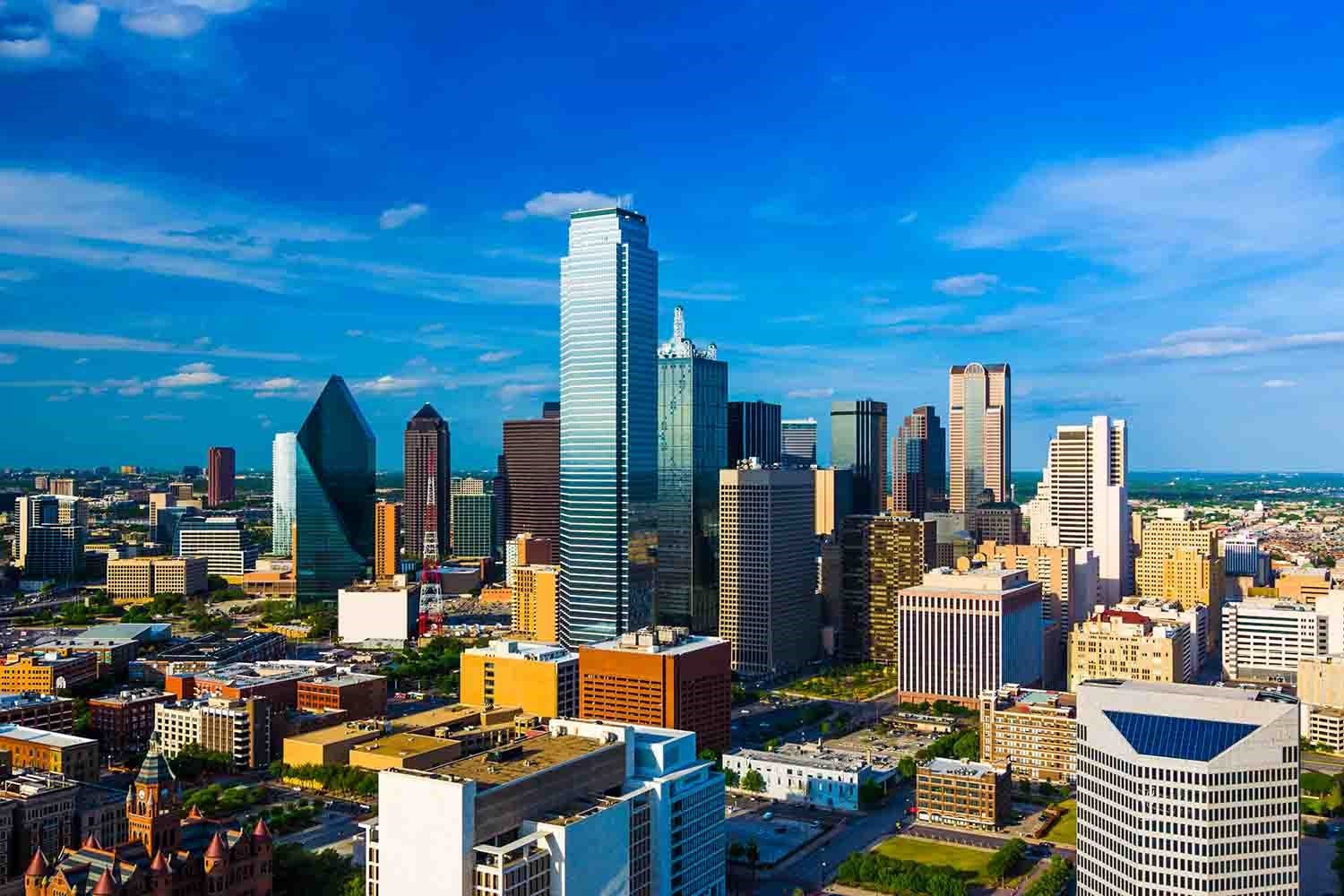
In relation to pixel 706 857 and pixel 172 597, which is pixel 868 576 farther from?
pixel 172 597

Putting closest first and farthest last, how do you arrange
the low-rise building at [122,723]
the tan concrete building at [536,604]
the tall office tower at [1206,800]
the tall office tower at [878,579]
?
the tall office tower at [1206,800], the low-rise building at [122,723], the tan concrete building at [536,604], the tall office tower at [878,579]

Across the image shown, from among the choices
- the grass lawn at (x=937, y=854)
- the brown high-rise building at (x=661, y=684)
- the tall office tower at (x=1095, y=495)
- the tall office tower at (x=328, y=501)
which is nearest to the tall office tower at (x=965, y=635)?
the brown high-rise building at (x=661, y=684)

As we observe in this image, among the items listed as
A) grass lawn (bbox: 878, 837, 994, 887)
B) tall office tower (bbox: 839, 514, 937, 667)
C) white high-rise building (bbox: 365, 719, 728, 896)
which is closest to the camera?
white high-rise building (bbox: 365, 719, 728, 896)

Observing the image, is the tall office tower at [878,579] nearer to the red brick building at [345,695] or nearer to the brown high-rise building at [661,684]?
the brown high-rise building at [661,684]

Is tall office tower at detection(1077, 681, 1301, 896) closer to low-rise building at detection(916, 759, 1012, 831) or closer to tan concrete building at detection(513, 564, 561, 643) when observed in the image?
low-rise building at detection(916, 759, 1012, 831)

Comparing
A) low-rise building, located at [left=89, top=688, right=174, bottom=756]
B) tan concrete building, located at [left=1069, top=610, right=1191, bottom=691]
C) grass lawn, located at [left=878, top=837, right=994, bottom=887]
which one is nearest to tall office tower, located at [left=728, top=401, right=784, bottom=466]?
tan concrete building, located at [left=1069, top=610, right=1191, bottom=691]

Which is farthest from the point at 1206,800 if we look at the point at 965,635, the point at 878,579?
the point at 878,579
